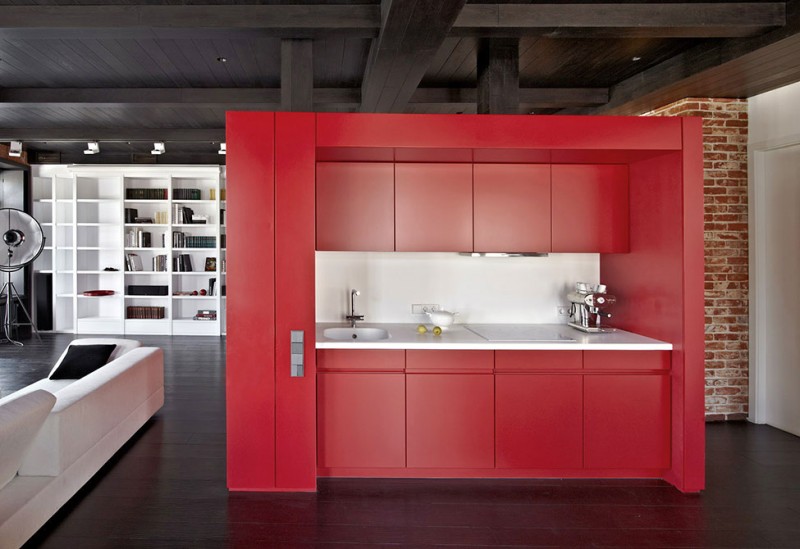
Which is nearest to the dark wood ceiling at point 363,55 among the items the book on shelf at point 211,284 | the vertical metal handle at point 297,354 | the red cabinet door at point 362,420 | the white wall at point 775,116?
the white wall at point 775,116

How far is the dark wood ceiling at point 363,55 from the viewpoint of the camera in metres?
3.24

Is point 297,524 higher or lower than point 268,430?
lower

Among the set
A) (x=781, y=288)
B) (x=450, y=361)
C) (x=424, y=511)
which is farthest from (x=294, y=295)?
(x=781, y=288)

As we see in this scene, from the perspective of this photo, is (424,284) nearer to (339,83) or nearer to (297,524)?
(297,524)

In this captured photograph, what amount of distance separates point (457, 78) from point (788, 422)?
4.14 m

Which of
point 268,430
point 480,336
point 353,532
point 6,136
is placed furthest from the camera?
point 6,136

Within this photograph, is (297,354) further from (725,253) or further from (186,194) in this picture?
(186,194)

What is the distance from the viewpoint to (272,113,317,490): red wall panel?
3127mm

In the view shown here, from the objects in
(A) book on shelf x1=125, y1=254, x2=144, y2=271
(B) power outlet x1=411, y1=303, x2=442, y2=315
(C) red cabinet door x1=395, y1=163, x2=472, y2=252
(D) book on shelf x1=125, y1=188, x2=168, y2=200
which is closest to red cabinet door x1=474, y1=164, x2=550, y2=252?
(C) red cabinet door x1=395, y1=163, x2=472, y2=252

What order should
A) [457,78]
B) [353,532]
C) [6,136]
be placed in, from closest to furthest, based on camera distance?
[353,532], [457,78], [6,136]

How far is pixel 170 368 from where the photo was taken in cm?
631

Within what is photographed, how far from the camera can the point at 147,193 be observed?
8602 millimetres

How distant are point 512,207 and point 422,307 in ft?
3.36

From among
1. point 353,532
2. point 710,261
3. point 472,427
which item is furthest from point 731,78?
point 353,532
